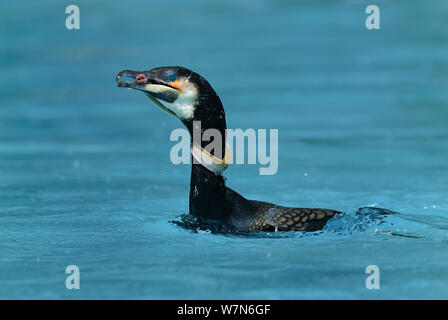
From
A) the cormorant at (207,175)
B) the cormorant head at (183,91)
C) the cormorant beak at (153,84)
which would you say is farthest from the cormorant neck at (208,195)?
the cormorant beak at (153,84)

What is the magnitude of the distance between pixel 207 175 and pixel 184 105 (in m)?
0.53

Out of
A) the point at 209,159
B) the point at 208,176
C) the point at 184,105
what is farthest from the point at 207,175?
the point at 184,105

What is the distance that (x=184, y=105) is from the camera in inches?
234

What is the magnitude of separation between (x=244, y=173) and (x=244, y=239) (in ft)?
10.7

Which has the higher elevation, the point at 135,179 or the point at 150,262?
the point at 135,179

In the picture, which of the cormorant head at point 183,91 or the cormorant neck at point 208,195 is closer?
the cormorant head at point 183,91

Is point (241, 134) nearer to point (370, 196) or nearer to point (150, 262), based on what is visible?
point (370, 196)

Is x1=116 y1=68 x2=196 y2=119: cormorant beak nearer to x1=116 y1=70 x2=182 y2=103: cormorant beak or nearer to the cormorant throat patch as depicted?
x1=116 y1=70 x2=182 y2=103: cormorant beak

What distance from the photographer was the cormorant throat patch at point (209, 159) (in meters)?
6.04

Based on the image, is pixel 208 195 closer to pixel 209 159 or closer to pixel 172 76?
pixel 209 159

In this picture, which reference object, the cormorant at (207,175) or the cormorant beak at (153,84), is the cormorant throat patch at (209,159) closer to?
the cormorant at (207,175)

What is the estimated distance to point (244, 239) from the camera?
6.24 metres

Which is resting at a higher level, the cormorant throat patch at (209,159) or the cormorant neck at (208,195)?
the cormorant throat patch at (209,159)
